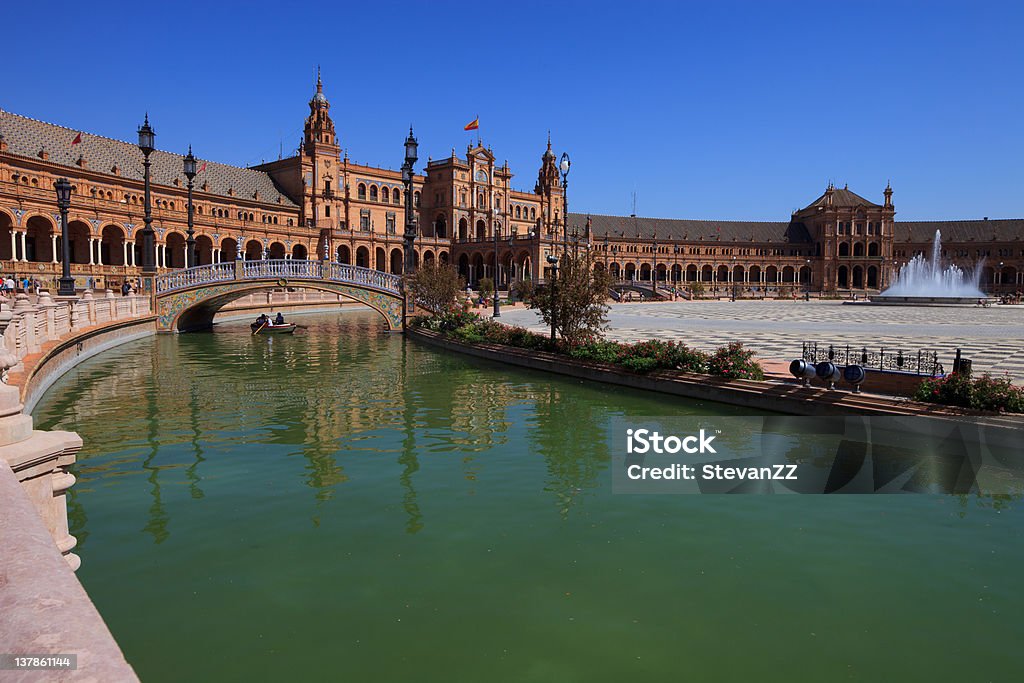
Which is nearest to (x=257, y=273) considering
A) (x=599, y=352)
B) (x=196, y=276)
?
(x=196, y=276)

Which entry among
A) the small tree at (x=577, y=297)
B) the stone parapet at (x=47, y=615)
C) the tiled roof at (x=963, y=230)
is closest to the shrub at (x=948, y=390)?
the small tree at (x=577, y=297)

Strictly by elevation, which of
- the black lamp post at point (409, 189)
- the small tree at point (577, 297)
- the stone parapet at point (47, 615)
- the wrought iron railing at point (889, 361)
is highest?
the black lamp post at point (409, 189)

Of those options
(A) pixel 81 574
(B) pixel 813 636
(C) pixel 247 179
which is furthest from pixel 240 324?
(C) pixel 247 179

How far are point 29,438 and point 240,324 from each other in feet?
131

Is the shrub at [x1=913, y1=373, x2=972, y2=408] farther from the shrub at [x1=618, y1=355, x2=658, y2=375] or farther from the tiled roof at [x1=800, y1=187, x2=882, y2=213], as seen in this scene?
the tiled roof at [x1=800, y1=187, x2=882, y2=213]

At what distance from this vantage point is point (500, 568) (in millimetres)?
7711

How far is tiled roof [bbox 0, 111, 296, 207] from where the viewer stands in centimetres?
5766

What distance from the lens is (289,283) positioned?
36.1 m

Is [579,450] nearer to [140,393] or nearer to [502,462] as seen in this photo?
[502,462]

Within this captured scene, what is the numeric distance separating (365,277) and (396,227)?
63.2 meters

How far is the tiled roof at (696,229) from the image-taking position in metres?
122

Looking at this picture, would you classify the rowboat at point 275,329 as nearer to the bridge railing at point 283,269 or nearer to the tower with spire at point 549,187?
the bridge railing at point 283,269
